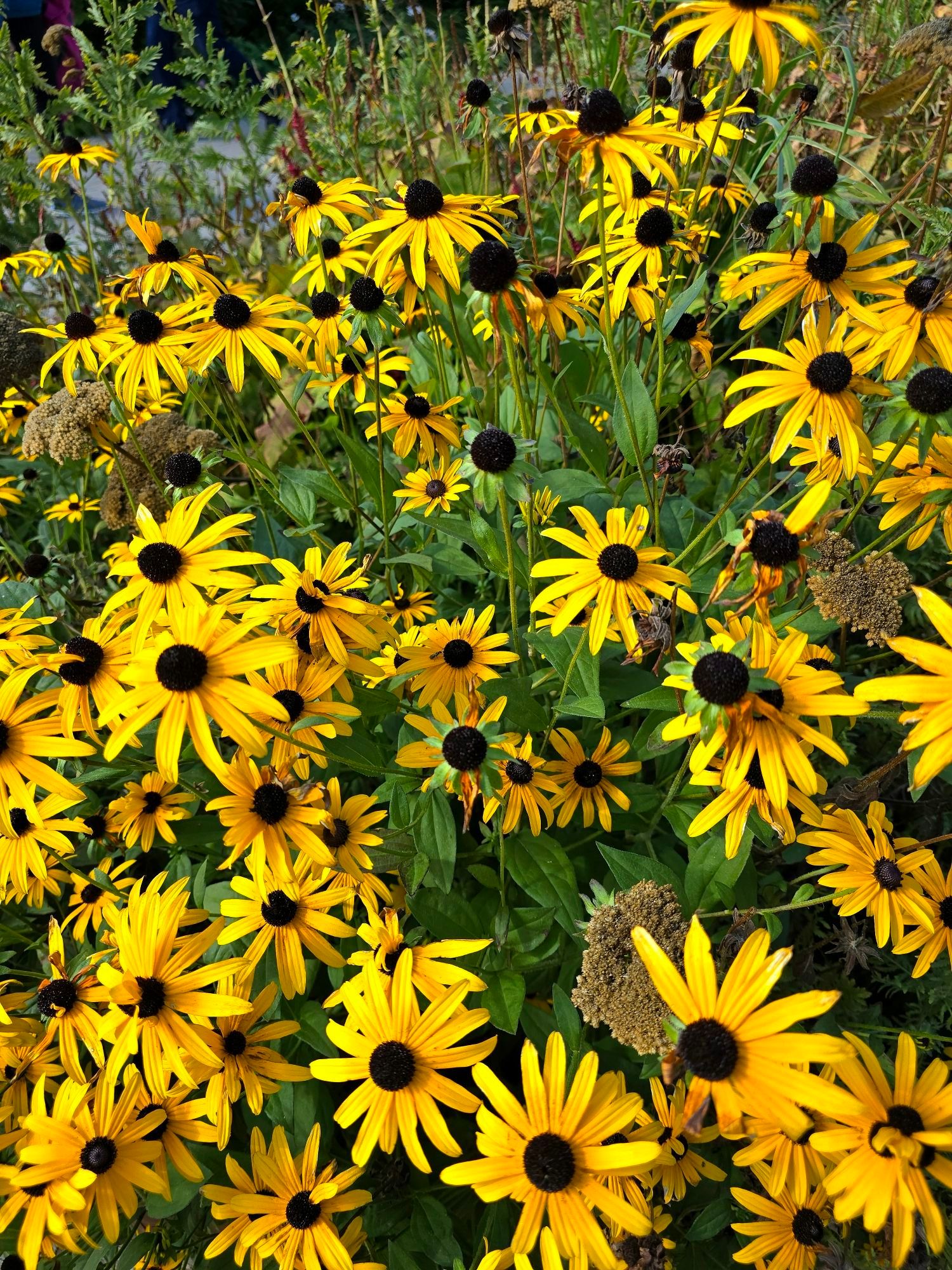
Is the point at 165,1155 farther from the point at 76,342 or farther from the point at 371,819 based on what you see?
the point at 76,342

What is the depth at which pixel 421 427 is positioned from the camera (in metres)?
2.17

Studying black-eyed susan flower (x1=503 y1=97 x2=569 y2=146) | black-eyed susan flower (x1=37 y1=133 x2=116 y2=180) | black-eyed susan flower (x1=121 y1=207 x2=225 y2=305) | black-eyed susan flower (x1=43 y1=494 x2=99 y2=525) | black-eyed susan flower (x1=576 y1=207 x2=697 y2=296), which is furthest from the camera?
black-eyed susan flower (x1=43 y1=494 x2=99 y2=525)

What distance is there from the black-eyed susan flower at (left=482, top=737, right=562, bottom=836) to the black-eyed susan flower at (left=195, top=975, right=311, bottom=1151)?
0.52m

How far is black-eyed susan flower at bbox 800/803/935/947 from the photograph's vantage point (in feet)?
4.59

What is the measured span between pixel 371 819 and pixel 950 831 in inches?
62.9

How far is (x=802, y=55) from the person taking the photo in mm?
2703

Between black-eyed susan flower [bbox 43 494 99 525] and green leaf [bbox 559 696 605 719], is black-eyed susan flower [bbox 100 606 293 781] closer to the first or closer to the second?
green leaf [bbox 559 696 605 719]

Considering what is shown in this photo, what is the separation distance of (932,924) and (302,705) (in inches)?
44.6

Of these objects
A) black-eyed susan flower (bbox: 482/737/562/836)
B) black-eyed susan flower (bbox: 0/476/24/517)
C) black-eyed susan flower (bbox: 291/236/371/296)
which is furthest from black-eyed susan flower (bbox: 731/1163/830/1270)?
black-eyed susan flower (bbox: 0/476/24/517)

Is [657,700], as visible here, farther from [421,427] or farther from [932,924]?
[421,427]

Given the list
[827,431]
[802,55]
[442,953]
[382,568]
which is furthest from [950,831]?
[802,55]

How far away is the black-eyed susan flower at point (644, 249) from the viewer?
6.04 feet

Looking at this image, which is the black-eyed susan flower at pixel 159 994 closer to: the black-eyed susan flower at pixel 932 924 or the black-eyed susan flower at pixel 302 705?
the black-eyed susan flower at pixel 302 705

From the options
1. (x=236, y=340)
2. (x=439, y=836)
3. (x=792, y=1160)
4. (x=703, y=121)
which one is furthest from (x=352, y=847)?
(x=703, y=121)
